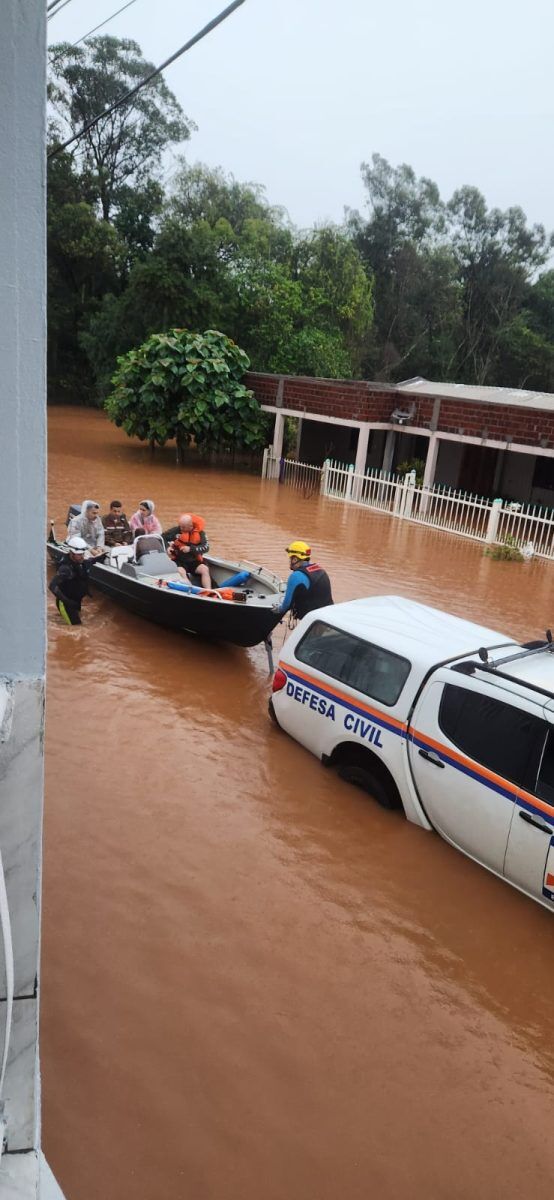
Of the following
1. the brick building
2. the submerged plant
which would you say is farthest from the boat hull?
the brick building

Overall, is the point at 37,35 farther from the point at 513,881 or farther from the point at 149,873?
the point at 513,881

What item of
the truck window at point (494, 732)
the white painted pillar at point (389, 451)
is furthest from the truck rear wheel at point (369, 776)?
the white painted pillar at point (389, 451)

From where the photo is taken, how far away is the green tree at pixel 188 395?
24.3 metres

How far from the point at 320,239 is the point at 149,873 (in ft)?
133

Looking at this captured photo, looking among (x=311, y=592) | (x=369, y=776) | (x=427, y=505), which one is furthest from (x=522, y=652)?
(x=427, y=505)

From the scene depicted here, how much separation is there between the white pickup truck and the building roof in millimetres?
13989

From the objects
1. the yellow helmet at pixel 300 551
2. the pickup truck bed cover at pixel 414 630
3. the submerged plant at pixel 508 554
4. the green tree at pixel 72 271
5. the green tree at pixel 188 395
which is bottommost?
the submerged plant at pixel 508 554

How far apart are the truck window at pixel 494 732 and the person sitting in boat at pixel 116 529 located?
7729 millimetres

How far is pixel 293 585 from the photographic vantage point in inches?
345

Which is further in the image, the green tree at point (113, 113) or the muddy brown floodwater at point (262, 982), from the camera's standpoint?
the green tree at point (113, 113)

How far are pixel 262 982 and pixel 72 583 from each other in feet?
21.4

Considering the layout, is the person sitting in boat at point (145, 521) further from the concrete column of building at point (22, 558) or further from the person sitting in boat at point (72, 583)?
the concrete column of building at point (22, 558)

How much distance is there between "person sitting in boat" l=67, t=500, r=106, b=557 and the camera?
11.5m

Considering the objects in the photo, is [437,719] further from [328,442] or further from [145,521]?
[328,442]
